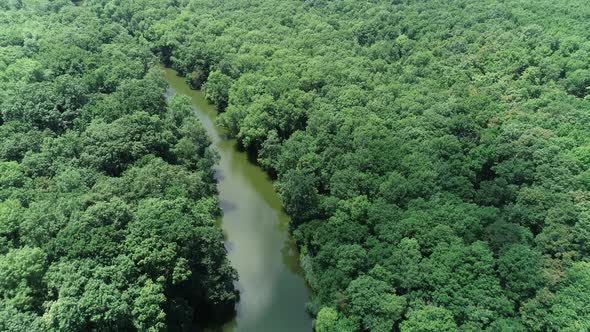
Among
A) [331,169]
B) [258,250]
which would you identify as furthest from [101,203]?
[331,169]

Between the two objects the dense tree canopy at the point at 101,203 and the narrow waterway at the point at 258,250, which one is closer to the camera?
the dense tree canopy at the point at 101,203

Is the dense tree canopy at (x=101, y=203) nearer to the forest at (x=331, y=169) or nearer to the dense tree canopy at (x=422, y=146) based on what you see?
the forest at (x=331, y=169)

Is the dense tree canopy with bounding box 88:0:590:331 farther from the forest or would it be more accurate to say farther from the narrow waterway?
the narrow waterway

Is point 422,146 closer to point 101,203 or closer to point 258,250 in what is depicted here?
point 258,250

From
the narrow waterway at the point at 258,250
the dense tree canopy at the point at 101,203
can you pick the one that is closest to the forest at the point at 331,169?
the dense tree canopy at the point at 101,203

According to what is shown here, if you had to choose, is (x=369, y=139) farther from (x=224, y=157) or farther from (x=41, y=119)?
(x=41, y=119)

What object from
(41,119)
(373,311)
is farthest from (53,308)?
(41,119)
